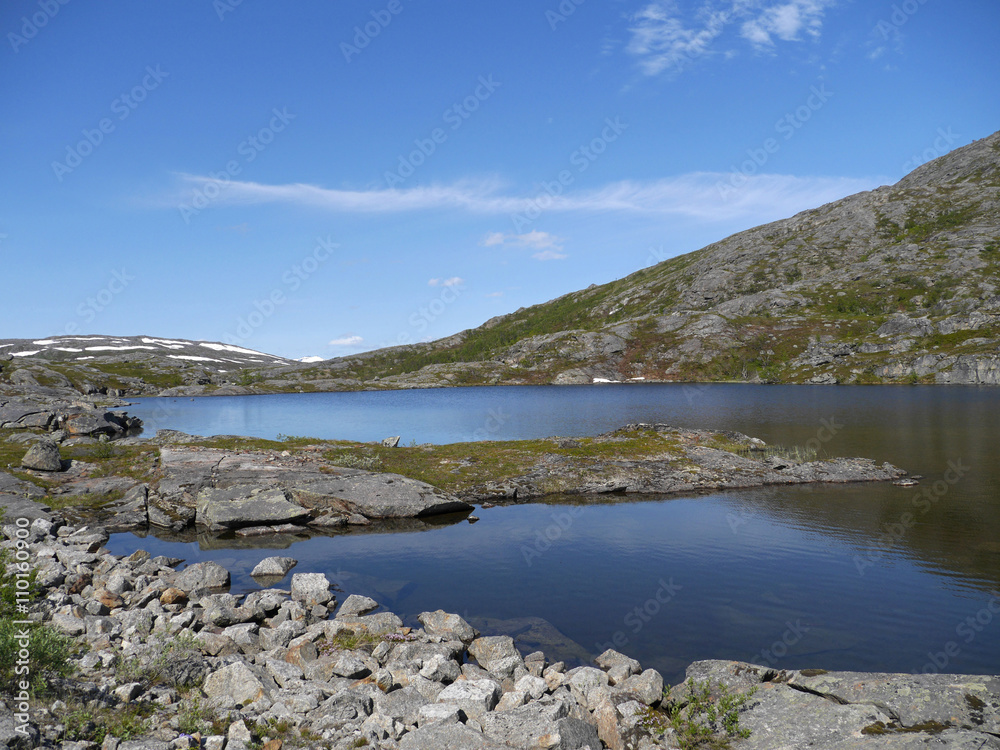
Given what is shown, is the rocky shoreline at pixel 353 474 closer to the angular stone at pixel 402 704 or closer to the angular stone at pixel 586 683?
the angular stone at pixel 586 683

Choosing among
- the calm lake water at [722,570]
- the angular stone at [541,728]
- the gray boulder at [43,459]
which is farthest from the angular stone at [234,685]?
the gray boulder at [43,459]

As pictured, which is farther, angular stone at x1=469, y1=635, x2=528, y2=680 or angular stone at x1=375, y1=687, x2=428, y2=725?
angular stone at x1=469, y1=635, x2=528, y2=680

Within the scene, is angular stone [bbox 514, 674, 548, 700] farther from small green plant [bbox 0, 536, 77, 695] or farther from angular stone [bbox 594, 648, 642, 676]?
small green plant [bbox 0, 536, 77, 695]

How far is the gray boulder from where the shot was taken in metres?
44.5

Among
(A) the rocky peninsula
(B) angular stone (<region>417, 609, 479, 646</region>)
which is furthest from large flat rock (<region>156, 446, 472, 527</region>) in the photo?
(B) angular stone (<region>417, 609, 479, 646</region>)

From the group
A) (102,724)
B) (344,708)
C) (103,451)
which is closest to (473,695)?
(344,708)

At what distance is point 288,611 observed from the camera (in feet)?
72.3

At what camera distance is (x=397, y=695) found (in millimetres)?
14984

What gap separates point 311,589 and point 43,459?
1423 inches

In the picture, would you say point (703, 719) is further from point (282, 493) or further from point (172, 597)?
point (282, 493)

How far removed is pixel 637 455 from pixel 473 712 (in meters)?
41.9

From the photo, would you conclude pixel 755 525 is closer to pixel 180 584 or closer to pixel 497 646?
pixel 497 646

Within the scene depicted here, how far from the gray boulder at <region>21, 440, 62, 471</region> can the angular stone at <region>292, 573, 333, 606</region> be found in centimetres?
3442

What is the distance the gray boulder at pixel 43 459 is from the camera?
44469 millimetres
